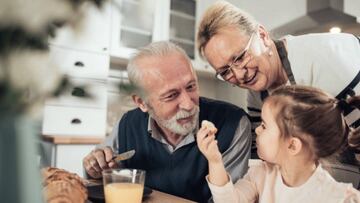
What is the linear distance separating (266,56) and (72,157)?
532 millimetres

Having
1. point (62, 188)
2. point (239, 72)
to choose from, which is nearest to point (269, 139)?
point (239, 72)

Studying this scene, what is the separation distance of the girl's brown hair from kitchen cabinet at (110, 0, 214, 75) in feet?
0.85

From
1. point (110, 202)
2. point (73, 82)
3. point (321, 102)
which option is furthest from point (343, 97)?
point (73, 82)

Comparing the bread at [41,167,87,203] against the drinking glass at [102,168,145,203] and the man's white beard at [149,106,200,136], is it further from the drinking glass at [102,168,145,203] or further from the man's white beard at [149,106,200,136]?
the man's white beard at [149,106,200,136]

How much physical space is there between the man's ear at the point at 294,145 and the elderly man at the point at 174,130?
20 centimetres

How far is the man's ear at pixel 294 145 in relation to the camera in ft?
2.19

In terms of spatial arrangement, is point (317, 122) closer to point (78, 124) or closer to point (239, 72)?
point (239, 72)

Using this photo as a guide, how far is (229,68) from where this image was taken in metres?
0.81

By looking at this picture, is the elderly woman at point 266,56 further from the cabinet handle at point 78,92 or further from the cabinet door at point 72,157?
the cabinet handle at point 78,92

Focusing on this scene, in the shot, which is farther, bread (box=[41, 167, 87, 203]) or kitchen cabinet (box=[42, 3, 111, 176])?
kitchen cabinet (box=[42, 3, 111, 176])

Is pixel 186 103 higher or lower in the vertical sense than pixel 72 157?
higher

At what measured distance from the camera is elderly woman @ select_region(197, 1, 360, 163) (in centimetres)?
71

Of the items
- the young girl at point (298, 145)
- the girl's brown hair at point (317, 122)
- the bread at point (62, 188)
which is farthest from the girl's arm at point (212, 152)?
the bread at point (62, 188)

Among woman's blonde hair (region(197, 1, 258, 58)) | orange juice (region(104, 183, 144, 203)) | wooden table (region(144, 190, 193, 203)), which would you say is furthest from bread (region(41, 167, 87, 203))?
woman's blonde hair (region(197, 1, 258, 58))
